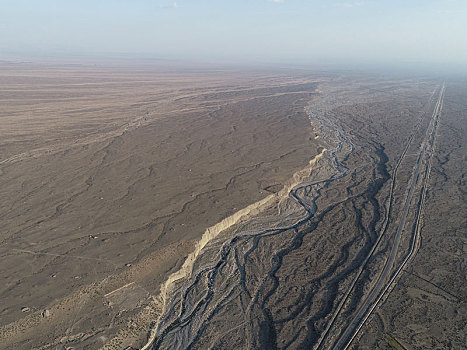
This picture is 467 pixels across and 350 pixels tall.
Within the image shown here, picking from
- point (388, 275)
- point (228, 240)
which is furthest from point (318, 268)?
point (228, 240)

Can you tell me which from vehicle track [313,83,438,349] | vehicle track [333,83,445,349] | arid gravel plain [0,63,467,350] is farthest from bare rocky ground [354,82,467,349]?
vehicle track [313,83,438,349]

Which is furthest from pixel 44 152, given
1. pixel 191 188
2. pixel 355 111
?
pixel 355 111

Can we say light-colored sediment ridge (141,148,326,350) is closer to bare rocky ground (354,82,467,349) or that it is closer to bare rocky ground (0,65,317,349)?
bare rocky ground (0,65,317,349)

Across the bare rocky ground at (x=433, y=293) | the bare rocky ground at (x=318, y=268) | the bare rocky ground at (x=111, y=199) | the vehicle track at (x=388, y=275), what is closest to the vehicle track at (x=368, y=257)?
the bare rocky ground at (x=318, y=268)

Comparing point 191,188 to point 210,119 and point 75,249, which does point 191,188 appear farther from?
point 210,119

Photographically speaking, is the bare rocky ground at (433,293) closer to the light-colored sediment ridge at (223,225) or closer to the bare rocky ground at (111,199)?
the light-colored sediment ridge at (223,225)

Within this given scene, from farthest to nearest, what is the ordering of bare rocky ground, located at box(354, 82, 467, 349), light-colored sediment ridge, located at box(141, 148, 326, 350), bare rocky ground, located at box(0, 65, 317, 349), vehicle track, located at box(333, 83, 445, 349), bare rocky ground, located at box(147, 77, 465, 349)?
light-colored sediment ridge, located at box(141, 148, 326, 350) < bare rocky ground, located at box(0, 65, 317, 349) < bare rocky ground, located at box(147, 77, 465, 349) < vehicle track, located at box(333, 83, 445, 349) < bare rocky ground, located at box(354, 82, 467, 349)

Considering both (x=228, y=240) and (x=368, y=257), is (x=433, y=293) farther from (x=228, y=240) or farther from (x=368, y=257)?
(x=228, y=240)
